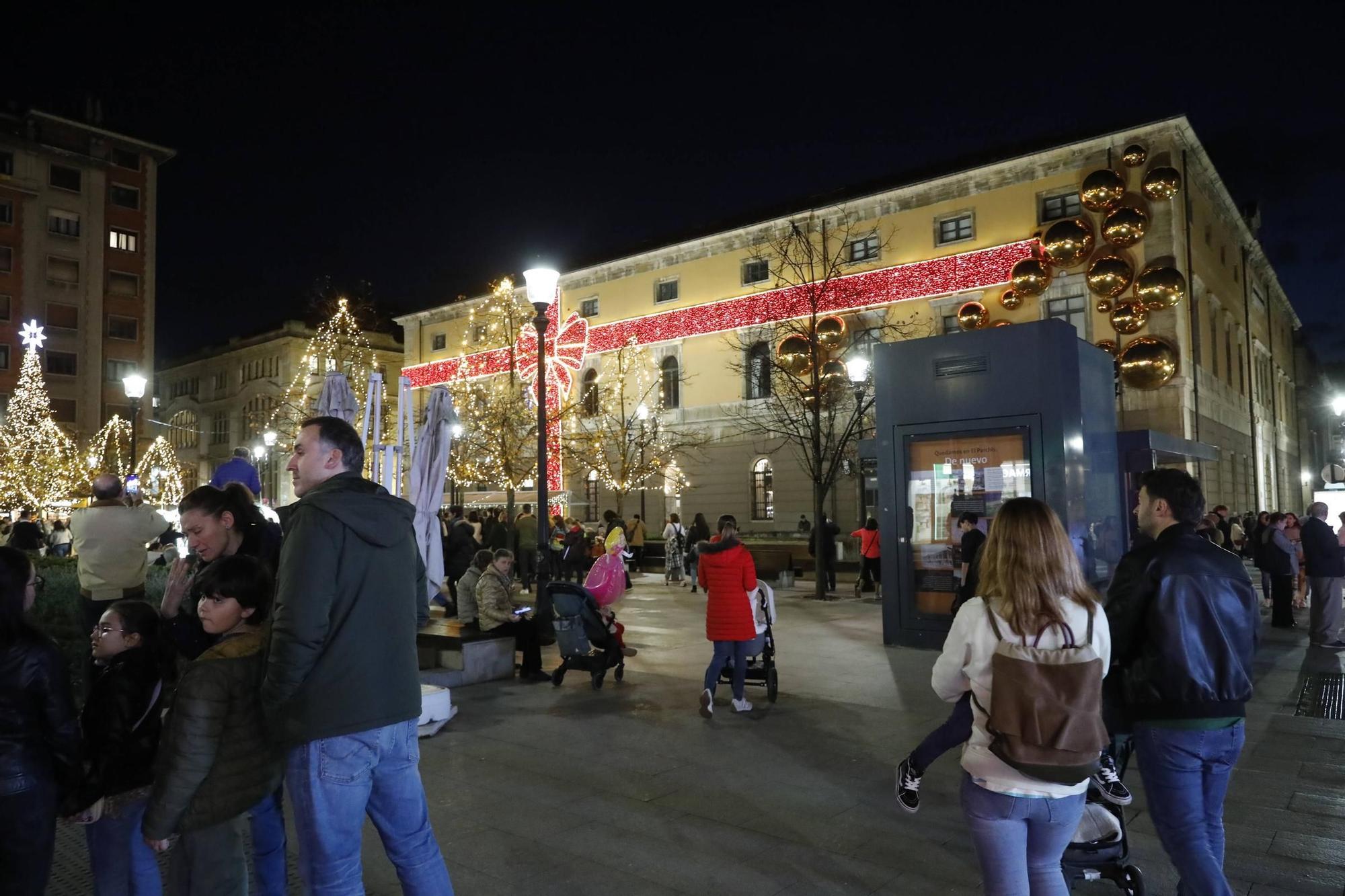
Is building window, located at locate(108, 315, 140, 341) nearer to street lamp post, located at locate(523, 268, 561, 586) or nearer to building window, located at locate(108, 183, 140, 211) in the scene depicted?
building window, located at locate(108, 183, 140, 211)

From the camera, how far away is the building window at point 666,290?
3950 cm

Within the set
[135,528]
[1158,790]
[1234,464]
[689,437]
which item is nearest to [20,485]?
[689,437]

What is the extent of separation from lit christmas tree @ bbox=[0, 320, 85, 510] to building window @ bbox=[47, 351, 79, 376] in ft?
86.2

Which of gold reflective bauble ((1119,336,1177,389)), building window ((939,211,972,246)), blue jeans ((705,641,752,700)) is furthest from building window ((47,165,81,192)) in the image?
blue jeans ((705,641,752,700))

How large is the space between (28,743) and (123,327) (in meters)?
62.2

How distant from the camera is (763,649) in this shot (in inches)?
346

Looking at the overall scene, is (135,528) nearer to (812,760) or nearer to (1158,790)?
(812,760)

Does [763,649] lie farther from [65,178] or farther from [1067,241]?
[65,178]

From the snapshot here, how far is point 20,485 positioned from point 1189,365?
35.4 metres

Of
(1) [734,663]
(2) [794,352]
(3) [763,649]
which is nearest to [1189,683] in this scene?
(1) [734,663]

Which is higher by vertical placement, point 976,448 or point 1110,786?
point 976,448

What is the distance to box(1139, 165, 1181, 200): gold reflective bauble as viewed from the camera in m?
26.0

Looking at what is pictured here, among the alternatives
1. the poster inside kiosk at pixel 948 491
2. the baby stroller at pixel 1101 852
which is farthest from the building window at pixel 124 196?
the baby stroller at pixel 1101 852

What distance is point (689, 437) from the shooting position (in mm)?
38344
